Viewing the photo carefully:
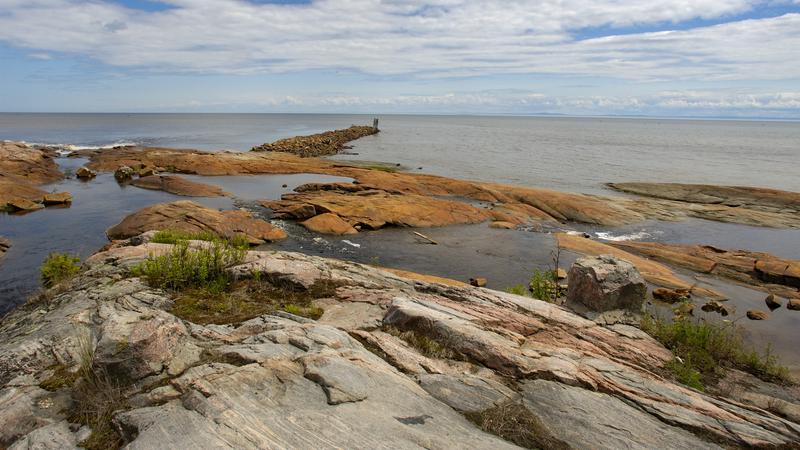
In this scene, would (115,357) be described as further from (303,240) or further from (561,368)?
(303,240)

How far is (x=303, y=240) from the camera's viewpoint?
24.5 metres

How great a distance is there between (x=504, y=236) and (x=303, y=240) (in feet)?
37.9

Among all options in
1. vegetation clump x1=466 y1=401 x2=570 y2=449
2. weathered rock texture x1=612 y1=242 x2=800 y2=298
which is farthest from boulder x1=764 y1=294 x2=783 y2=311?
vegetation clump x1=466 y1=401 x2=570 y2=449

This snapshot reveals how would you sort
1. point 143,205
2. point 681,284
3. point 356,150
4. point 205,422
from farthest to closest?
point 356,150 → point 143,205 → point 681,284 → point 205,422

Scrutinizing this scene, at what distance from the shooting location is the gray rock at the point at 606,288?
11.8m

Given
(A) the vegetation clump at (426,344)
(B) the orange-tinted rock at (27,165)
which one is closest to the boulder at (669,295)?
(A) the vegetation clump at (426,344)

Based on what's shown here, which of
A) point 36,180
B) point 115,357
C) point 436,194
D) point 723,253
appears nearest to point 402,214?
point 436,194

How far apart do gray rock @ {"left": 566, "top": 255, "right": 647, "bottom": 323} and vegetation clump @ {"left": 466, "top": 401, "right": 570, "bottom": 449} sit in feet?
19.7

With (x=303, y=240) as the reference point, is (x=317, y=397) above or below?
above

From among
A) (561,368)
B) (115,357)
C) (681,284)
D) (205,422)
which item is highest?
(115,357)

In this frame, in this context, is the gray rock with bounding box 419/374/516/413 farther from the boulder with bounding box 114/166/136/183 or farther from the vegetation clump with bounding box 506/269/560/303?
the boulder with bounding box 114/166/136/183

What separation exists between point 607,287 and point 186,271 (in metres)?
10.0

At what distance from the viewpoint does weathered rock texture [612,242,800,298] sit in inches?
822

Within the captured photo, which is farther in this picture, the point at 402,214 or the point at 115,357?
the point at 402,214
